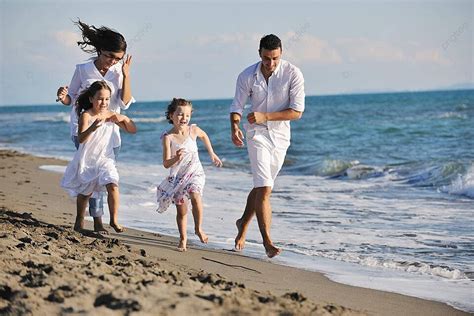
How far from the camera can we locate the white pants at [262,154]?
6.66 m

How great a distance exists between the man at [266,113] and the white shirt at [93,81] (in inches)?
44.5

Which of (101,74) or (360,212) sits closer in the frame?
(101,74)

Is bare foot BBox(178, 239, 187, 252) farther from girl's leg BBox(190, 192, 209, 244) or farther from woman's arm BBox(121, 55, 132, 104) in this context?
woman's arm BBox(121, 55, 132, 104)

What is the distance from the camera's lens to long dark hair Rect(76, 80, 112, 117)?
22.4 feet

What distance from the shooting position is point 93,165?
22.8 ft

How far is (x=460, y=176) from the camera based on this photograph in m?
12.2

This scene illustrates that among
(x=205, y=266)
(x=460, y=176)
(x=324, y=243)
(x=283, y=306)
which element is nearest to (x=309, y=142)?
(x=460, y=176)

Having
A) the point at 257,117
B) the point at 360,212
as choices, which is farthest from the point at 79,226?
the point at 360,212

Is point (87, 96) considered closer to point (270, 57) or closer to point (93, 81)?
point (93, 81)

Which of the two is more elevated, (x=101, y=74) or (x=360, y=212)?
(x=101, y=74)

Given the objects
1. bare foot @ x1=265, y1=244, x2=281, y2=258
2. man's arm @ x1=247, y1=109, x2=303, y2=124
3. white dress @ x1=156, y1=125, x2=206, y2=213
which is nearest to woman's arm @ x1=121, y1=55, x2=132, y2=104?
white dress @ x1=156, y1=125, x2=206, y2=213

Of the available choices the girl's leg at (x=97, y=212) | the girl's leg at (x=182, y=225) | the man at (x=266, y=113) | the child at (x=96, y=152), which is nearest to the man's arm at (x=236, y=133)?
the man at (x=266, y=113)

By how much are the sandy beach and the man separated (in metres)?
0.61

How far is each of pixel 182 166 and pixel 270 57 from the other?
1267 mm
